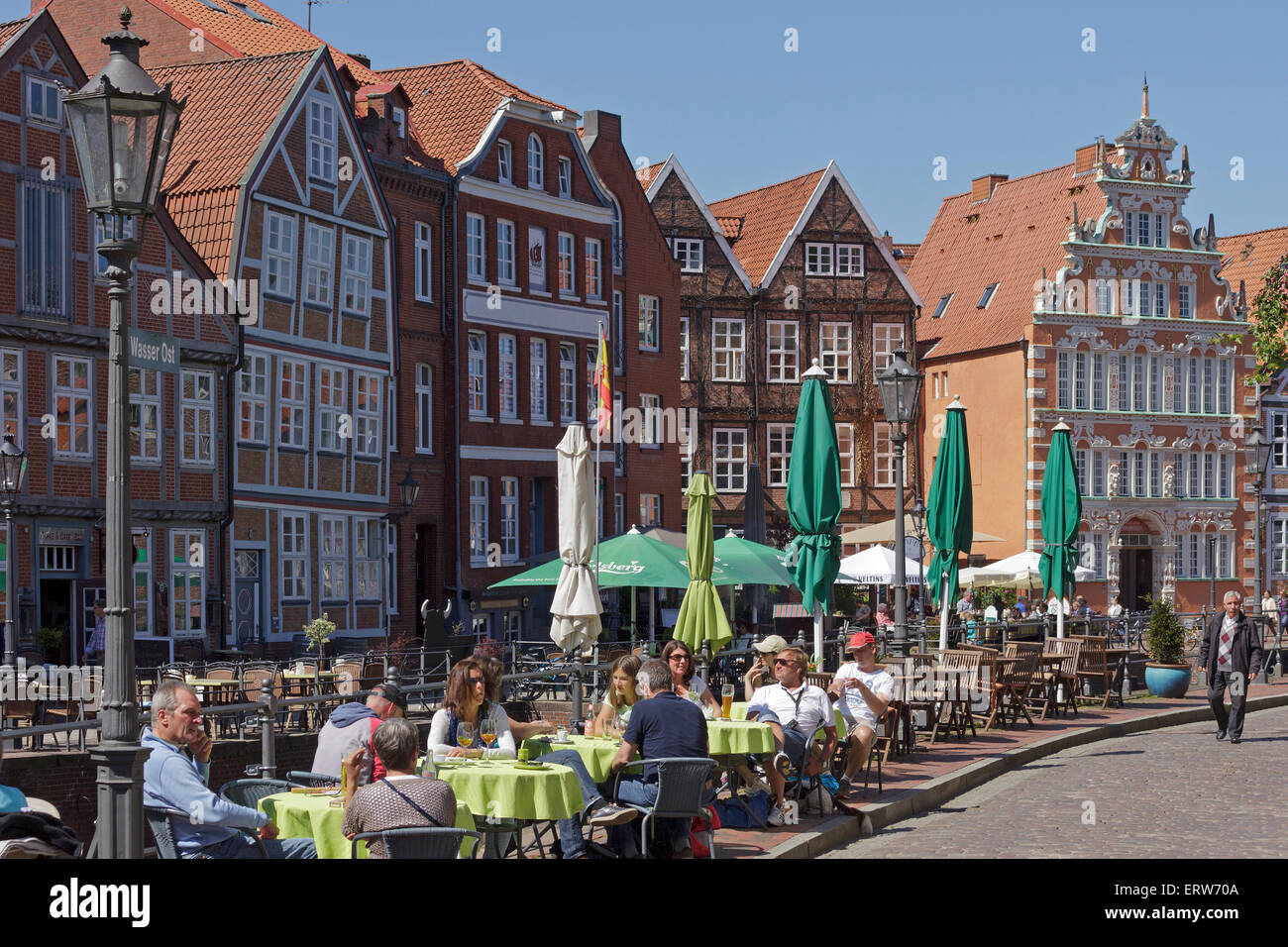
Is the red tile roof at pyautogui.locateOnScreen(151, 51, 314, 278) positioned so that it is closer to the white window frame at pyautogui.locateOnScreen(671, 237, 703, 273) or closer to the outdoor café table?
the white window frame at pyautogui.locateOnScreen(671, 237, 703, 273)

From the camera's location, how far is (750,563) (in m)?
28.2

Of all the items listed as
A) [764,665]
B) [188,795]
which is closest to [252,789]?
[188,795]

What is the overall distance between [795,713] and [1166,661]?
49.8 ft

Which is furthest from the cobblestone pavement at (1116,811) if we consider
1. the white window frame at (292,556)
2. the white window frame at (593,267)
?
the white window frame at (593,267)

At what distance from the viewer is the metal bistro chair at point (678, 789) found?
439 inches

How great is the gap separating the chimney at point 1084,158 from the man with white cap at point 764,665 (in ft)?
137

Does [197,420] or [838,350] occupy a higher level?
[838,350]

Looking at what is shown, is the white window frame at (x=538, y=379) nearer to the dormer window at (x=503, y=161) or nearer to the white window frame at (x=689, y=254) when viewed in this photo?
the dormer window at (x=503, y=161)

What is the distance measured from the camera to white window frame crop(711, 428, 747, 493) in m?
49.4

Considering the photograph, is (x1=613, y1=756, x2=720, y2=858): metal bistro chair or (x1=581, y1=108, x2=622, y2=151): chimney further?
(x1=581, y1=108, x2=622, y2=151): chimney

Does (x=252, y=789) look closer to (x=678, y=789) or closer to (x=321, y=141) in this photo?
(x=678, y=789)

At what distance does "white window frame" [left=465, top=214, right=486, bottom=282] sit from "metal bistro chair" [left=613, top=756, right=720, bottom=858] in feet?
91.9

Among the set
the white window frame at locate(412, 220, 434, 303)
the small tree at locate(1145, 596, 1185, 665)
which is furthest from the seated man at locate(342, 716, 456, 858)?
the white window frame at locate(412, 220, 434, 303)
